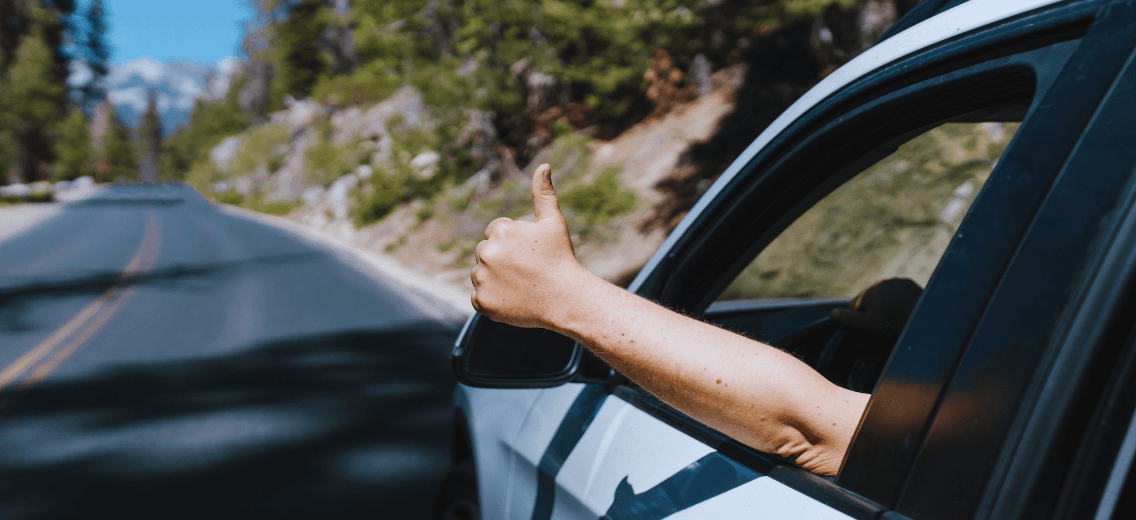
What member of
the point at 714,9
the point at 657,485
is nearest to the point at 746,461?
the point at 657,485

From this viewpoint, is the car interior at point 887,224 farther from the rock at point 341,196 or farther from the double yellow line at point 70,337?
the rock at point 341,196

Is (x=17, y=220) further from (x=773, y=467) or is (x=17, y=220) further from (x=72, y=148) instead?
(x=72, y=148)

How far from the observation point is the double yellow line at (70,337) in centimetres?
661

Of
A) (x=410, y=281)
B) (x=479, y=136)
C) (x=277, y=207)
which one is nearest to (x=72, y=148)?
(x=277, y=207)

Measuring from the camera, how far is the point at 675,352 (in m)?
1.02

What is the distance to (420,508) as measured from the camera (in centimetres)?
388

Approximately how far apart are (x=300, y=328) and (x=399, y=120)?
647 inches

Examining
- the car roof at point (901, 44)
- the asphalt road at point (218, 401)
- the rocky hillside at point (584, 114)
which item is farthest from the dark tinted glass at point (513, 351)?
the rocky hillside at point (584, 114)

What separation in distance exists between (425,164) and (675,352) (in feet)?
71.0

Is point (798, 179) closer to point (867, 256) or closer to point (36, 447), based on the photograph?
point (36, 447)

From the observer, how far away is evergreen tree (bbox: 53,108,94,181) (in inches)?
3093

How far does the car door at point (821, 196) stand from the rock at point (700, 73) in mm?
16602

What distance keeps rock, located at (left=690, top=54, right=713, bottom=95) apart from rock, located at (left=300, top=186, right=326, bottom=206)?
22.6 metres

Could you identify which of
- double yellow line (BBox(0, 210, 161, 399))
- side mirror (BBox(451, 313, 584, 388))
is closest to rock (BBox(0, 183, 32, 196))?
double yellow line (BBox(0, 210, 161, 399))
